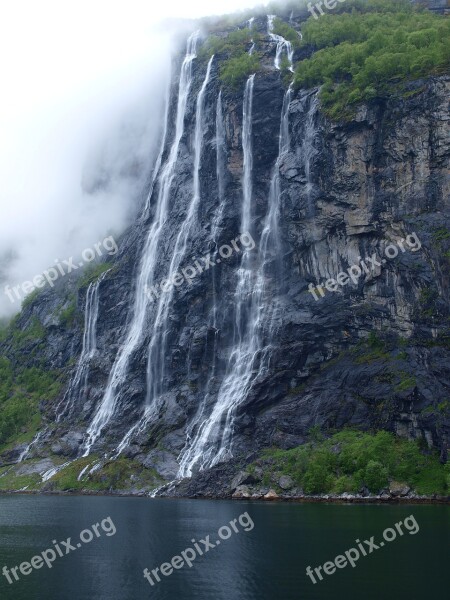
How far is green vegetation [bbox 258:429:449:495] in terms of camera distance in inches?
2201

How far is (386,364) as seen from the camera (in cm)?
6619

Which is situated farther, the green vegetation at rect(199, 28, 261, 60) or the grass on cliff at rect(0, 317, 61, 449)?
the green vegetation at rect(199, 28, 261, 60)

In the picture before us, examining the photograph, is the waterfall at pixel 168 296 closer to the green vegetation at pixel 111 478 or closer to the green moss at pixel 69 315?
the green vegetation at pixel 111 478

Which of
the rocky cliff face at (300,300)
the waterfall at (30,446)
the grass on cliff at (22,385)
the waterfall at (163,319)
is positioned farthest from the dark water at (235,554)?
the grass on cliff at (22,385)

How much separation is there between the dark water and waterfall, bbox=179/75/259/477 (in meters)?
15.0

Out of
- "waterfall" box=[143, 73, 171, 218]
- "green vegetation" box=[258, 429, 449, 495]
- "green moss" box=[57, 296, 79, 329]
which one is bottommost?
"green vegetation" box=[258, 429, 449, 495]

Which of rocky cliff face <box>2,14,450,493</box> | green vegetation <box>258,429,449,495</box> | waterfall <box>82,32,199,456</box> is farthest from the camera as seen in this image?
waterfall <box>82,32,199,456</box>

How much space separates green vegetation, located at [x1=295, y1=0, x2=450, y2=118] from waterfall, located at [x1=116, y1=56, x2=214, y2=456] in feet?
53.9

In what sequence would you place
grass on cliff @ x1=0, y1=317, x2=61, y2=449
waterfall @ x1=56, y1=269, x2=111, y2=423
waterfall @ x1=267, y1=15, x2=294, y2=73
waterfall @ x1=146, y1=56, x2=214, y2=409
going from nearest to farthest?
1. waterfall @ x1=146, y1=56, x2=214, y2=409
2. waterfall @ x1=56, y1=269, x2=111, y2=423
3. grass on cliff @ x1=0, y1=317, x2=61, y2=449
4. waterfall @ x1=267, y1=15, x2=294, y2=73

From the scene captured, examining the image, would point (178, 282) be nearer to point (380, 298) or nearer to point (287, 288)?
point (287, 288)

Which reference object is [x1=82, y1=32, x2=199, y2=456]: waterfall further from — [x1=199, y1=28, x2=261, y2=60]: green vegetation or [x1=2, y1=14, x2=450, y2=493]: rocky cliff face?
[x1=199, y1=28, x2=261, y2=60]: green vegetation

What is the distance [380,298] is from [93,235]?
208ft

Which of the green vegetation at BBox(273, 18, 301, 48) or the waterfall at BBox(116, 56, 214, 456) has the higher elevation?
the green vegetation at BBox(273, 18, 301, 48)

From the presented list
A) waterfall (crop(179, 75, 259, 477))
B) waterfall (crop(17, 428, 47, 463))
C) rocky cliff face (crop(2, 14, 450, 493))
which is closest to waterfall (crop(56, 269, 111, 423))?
rocky cliff face (crop(2, 14, 450, 493))
